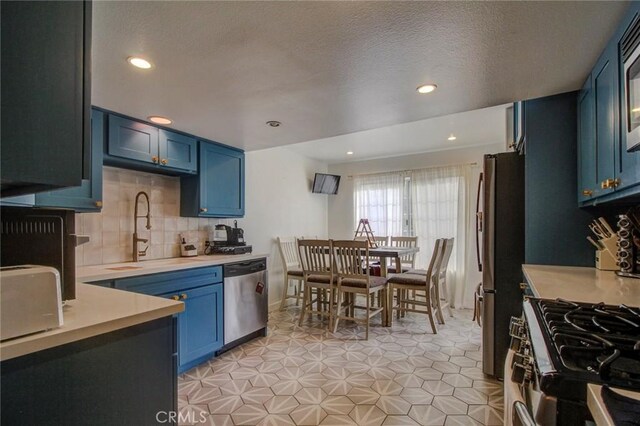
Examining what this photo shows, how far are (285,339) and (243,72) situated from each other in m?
2.60

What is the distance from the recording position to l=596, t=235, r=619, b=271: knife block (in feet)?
5.96

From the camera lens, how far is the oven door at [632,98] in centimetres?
115

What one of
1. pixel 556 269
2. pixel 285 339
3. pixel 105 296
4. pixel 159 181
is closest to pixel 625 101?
pixel 556 269

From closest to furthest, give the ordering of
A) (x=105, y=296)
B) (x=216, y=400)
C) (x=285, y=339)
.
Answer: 1. (x=105, y=296)
2. (x=216, y=400)
3. (x=285, y=339)

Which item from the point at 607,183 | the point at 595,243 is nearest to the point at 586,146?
the point at 607,183

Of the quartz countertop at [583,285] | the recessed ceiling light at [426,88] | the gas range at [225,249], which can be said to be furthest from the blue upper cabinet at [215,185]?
the quartz countertop at [583,285]

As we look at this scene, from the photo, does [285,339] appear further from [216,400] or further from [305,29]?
[305,29]

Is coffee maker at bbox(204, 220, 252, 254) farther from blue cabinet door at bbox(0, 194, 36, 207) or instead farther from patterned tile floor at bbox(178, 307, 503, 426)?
blue cabinet door at bbox(0, 194, 36, 207)

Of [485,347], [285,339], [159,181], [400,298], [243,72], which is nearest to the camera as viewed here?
[243,72]

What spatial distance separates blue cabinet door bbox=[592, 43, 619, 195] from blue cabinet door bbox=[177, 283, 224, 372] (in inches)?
109

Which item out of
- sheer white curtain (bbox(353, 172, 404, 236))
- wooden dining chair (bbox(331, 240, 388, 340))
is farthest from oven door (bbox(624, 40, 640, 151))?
sheer white curtain (bbox(353, 172, 404, 236))

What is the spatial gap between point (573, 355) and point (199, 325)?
255 centimetres

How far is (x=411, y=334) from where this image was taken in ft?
11.1

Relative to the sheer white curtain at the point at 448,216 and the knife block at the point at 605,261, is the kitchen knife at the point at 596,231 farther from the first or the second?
the sheer white curtain at the point at 448,216
